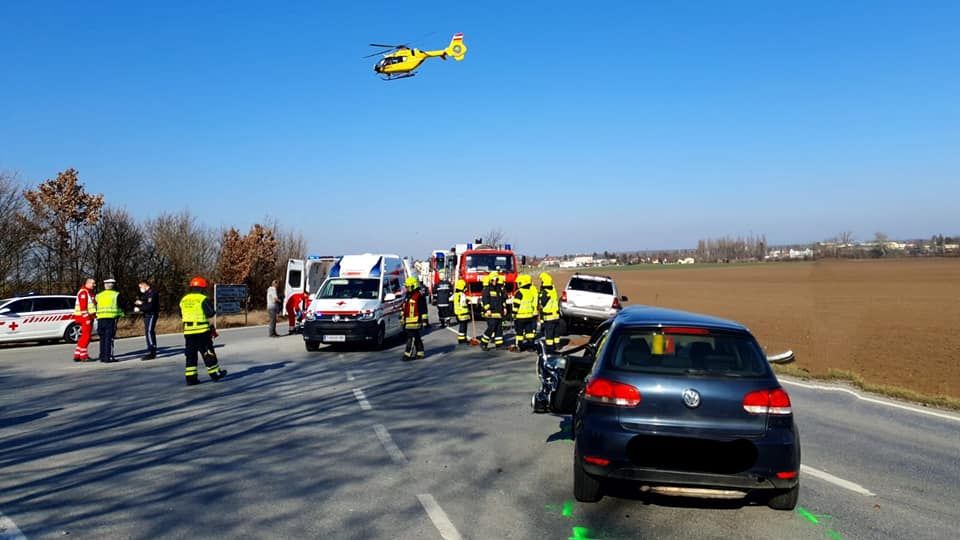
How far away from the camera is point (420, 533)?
492cm

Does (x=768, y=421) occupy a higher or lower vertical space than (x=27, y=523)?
higher

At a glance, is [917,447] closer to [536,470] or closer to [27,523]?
[536,470]

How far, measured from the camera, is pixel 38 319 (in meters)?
20.2

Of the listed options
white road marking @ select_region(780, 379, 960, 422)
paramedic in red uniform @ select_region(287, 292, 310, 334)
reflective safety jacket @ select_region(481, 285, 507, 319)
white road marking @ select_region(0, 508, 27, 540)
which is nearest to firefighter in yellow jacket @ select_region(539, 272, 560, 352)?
reflective safety jacket @ select_region(481, 285, 507, 319)

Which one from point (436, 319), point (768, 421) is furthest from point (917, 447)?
point (436, 319)

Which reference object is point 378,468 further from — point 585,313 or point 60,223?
point 60,223

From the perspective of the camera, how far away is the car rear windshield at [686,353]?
5.30m

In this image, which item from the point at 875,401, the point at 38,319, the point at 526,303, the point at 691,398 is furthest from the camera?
the point at 38,319

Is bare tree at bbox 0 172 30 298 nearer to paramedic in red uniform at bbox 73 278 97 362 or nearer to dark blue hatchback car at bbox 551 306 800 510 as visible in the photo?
paramedic in red uniform at bbox 73 278 97 362

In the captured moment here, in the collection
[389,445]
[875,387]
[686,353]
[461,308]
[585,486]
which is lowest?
[875,387]

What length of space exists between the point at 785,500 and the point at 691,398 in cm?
117

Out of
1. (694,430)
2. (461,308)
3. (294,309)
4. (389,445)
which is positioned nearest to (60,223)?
(294,309)

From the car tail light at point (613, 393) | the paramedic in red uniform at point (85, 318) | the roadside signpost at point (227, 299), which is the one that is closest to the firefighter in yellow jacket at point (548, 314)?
the car tail light at point (613, 393)

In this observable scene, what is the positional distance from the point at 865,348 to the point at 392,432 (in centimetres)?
1527
